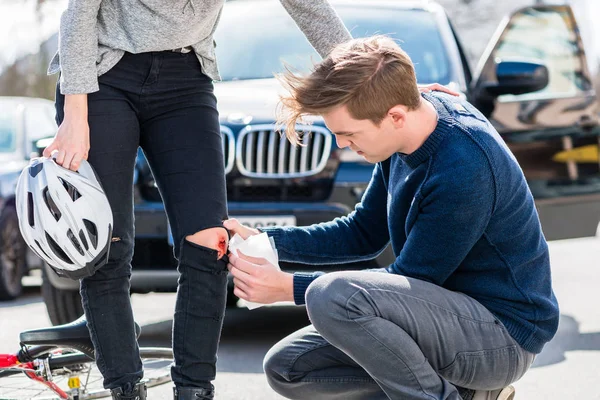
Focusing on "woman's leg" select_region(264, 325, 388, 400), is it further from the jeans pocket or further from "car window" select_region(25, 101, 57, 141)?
"car window" select_region(25, 101, 57, 141)

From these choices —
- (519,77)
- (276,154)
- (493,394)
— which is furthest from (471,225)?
(519,77)

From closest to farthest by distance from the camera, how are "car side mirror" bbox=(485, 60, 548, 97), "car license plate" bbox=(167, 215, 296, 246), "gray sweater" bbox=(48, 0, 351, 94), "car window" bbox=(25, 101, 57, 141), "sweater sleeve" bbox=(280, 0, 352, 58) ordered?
"gray sweater" bbox=(48, 0, 351, 94), "sweater sleeve" bbox=(280, 0, 352, 58), "car license plate" bbox=(167, 215, 296, 246), "car side mirror" bbox=(485, 60, 548, 97), "car window" bbox=(25, 101, 57, 141)

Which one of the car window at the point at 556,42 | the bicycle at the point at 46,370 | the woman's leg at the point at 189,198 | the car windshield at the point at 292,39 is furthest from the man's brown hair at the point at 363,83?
the car window at the point at 556,42

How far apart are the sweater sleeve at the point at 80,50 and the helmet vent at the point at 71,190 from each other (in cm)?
27

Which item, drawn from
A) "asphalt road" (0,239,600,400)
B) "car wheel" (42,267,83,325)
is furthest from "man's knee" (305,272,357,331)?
"car wheel" (42,267,83,325)

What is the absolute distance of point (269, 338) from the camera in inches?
235

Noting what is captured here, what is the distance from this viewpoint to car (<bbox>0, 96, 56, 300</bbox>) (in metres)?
8.55

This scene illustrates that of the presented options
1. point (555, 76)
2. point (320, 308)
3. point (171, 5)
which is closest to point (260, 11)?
point (555, 76)

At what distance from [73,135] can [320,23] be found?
0.94m

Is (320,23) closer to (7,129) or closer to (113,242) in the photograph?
(113,242)

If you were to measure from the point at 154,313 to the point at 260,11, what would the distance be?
2.07 m

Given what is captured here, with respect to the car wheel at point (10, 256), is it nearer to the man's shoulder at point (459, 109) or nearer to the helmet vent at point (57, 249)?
the helmet vent at point (57, 249)

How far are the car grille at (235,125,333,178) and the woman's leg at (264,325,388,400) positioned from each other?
2094mm

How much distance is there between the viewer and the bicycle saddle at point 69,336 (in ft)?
11.7
